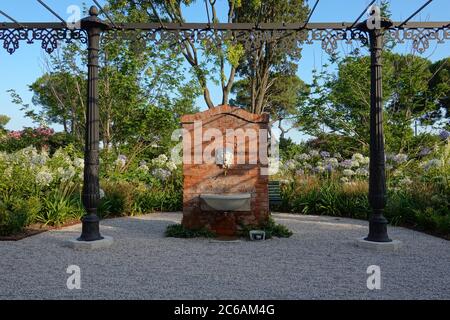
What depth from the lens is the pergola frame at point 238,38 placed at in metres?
5.55

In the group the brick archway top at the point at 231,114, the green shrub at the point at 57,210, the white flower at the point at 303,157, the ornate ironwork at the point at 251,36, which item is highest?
the ornate ironwork at the point at 251,36

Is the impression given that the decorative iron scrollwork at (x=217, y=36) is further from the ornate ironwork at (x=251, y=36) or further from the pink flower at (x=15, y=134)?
the pink flower at (x=15, y=134)

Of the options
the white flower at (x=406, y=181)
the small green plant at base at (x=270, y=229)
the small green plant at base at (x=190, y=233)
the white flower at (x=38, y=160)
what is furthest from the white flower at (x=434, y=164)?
the white flower at (x=38, y=160)

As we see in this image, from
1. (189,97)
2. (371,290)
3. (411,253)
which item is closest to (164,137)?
(189,97)

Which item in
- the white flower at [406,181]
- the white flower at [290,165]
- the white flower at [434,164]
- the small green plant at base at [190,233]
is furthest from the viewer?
the white flower at [290,165]

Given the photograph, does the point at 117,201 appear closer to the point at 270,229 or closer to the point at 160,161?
the point at 160,161

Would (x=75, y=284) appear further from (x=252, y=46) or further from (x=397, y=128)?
(x=397, y=128)

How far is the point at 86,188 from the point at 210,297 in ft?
9.68

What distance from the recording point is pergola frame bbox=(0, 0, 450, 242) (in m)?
5.55

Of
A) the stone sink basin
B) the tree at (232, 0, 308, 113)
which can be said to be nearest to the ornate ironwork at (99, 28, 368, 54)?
the stone sink basin

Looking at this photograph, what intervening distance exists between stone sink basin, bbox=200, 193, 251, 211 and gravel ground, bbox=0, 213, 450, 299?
0.56 meters

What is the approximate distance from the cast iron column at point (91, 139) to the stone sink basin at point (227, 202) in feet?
5.43

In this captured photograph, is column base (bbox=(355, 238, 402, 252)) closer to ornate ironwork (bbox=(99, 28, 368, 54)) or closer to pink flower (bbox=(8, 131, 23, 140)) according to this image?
ornate ironwork (bbox=(99, 28, 368, 54))

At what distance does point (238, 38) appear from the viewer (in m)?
5.69
